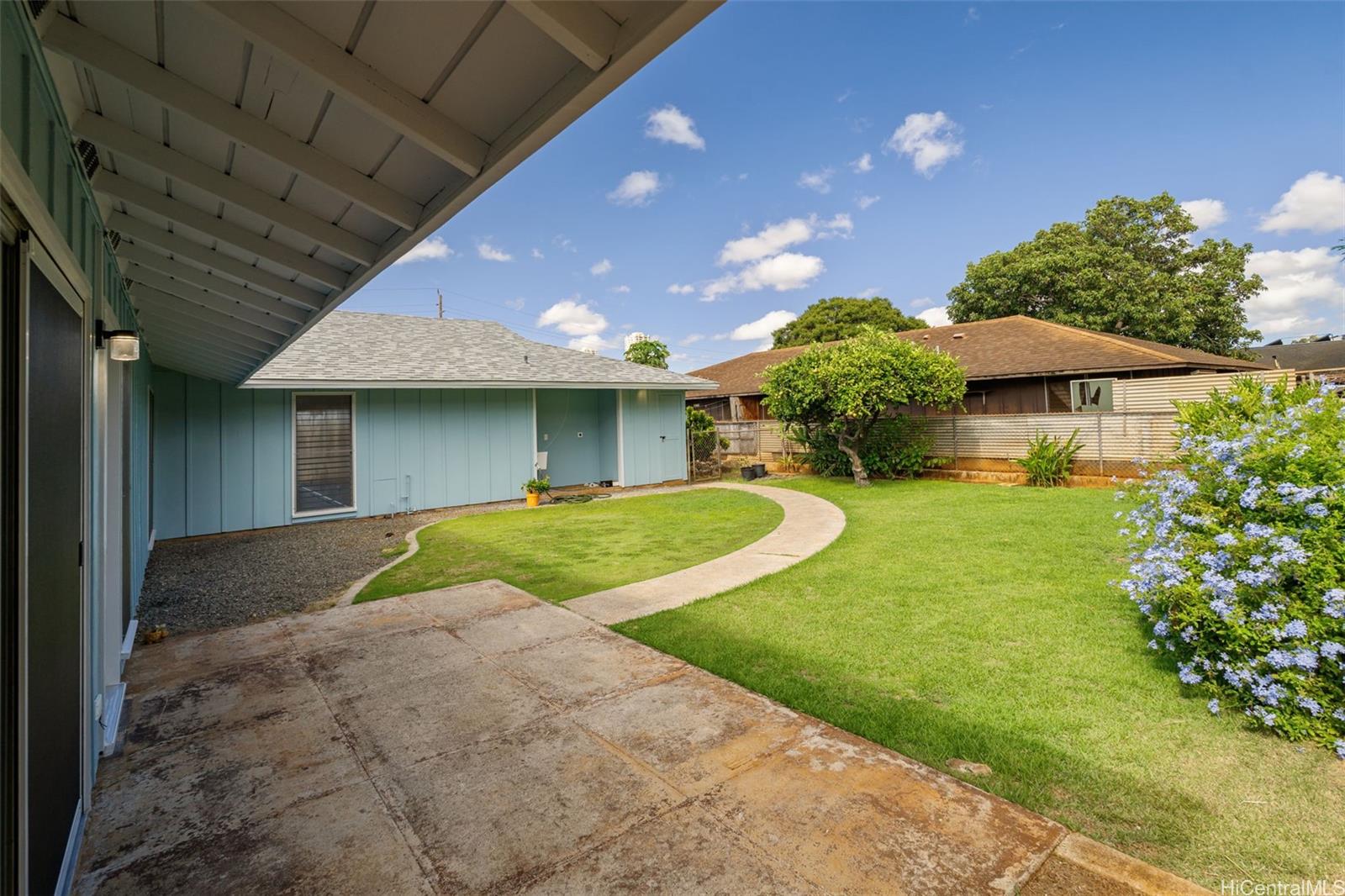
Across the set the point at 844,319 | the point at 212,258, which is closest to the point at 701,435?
the point at 212,258

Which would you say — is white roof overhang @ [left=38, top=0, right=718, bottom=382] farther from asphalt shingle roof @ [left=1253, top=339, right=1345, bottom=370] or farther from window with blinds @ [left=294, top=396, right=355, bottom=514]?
asphalt shingle roof @ [left=1253, top=339, right=1345, bottom=370]

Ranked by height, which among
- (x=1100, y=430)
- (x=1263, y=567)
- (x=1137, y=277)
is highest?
(x=1137, y=277)

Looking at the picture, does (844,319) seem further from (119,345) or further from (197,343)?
(119,345)

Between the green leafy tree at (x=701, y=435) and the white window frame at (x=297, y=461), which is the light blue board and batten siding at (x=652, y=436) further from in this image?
the white window frame at (x=297, y=461)

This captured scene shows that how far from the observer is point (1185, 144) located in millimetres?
19250

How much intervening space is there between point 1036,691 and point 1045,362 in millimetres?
14916

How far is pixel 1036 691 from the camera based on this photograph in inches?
132

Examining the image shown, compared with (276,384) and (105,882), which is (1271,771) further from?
(276,384)

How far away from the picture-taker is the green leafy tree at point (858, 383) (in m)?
12.4

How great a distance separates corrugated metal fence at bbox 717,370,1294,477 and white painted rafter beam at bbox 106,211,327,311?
1253 cm

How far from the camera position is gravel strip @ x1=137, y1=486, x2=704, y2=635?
5387 millimetres

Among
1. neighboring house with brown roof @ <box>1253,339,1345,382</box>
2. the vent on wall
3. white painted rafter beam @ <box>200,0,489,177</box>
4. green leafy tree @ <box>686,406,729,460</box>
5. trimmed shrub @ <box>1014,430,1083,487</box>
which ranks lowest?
trimmed shrub @ <box>1014,430,1083,487</box>

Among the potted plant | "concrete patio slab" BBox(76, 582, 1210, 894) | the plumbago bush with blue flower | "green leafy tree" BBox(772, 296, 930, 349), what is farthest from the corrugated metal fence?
"green leafy tree" BBox(772, 296, 930, 349)

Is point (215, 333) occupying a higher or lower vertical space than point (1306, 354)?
lower
